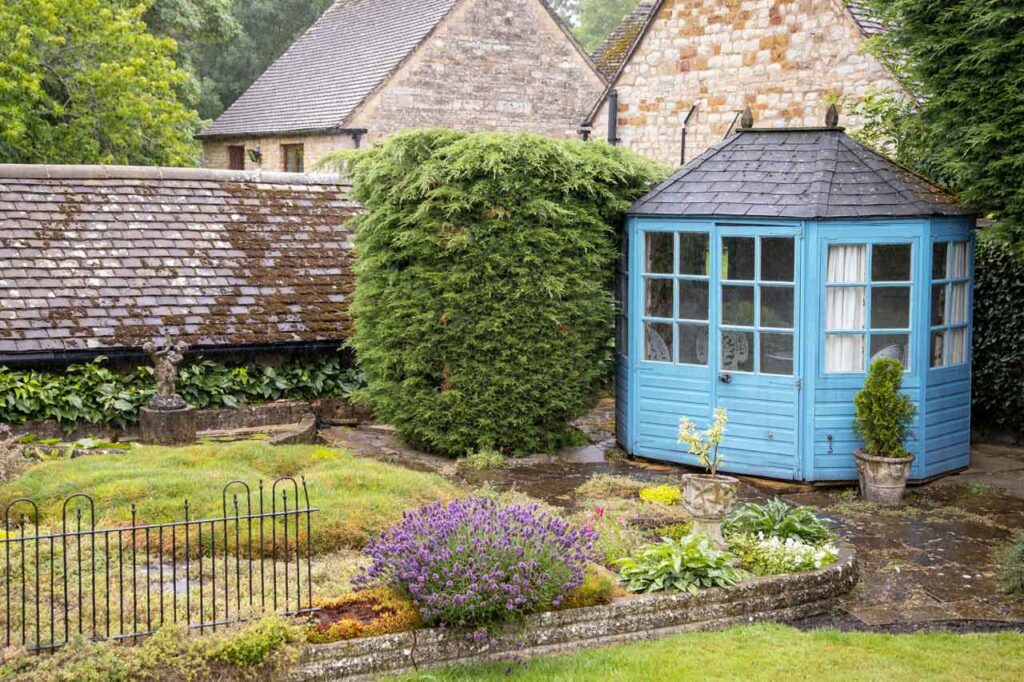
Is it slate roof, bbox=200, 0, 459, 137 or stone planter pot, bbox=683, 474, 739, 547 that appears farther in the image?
slate roof, bbox=200, 0, 459, 137

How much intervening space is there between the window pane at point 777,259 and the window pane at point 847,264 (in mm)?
411

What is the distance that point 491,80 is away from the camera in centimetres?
2973

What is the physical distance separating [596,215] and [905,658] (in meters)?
6.98

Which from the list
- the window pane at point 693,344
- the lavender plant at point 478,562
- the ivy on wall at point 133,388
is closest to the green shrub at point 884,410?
the window pane at point 693,344

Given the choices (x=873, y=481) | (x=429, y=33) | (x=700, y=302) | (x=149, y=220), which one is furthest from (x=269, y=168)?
(x=873, y=481)

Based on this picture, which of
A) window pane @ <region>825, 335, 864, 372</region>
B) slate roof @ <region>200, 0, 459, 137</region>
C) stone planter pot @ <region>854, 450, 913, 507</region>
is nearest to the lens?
stone planter pot @ <region>854, 450, 913, 507</region>

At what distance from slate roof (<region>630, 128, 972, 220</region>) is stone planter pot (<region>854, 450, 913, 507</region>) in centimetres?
251

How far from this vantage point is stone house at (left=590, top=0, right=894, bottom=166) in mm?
17859

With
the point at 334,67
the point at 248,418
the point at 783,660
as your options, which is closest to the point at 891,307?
the point at 783,660

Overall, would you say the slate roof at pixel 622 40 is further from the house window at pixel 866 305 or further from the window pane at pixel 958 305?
the house window at pixel 866 305

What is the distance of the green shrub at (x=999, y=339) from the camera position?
13.9m

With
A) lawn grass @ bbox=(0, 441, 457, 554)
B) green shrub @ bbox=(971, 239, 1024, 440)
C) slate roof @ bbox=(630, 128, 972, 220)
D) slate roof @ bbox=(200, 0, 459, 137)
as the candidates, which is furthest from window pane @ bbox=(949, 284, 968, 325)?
slate roof @ bbox=(200, 0, 459, 137)

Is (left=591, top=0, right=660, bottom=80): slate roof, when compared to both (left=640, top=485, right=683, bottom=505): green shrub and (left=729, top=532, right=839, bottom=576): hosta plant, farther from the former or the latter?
(left=729, top=532, right=839, bottom=576): hosta plant

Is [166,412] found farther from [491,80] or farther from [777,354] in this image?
[491,80]
